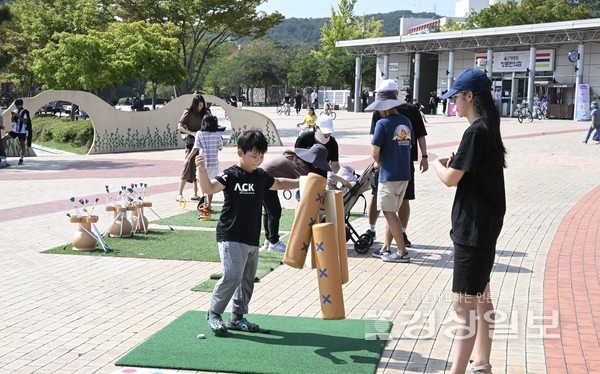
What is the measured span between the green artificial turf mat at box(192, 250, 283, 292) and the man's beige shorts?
52.3 inches

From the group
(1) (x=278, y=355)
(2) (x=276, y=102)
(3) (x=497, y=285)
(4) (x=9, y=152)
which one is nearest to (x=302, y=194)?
(1) (x=278, y=355)

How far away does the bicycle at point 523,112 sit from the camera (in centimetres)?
3766

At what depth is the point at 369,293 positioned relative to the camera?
673cm

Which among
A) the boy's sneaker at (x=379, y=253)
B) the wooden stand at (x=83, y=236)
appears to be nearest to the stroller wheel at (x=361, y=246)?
the boy's sneaker at (x=379, y=253)

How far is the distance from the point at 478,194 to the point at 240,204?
5.73ft

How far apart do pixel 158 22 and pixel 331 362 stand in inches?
1145

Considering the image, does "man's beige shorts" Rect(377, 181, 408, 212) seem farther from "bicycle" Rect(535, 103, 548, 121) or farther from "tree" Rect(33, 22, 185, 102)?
"bicycle" Rect(535, 103, 548, 121)

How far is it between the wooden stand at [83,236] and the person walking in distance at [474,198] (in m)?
5.33

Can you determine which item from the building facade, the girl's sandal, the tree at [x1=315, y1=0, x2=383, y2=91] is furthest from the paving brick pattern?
the tree at [x1=315, y1=0, x2=383, y2=91]

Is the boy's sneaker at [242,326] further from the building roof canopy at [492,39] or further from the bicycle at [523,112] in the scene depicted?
the building roof canopy at [492,39]

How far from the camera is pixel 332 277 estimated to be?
492 cm

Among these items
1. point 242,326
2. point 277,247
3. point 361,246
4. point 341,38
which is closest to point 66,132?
point 277,247

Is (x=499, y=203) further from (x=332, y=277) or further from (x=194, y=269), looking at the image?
(x=194, y=269)

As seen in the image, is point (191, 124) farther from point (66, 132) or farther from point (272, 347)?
point (66, 132)
